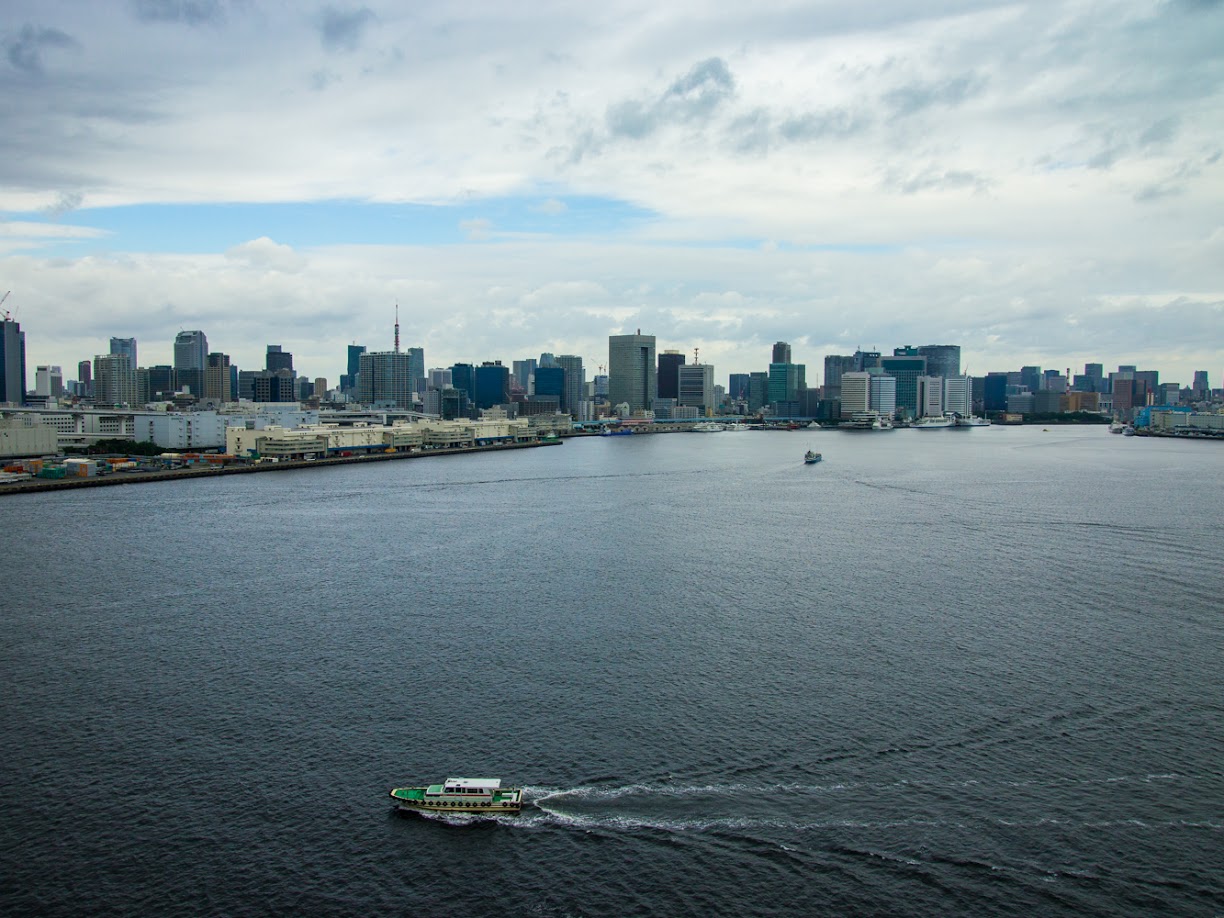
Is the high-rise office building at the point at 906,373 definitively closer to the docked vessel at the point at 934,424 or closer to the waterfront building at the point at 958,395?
the waterfront building at the point at 958,395

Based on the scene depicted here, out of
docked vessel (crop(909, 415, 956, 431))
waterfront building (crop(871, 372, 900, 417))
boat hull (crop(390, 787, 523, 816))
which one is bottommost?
boat hull (crop(390, 787, 523, 816))

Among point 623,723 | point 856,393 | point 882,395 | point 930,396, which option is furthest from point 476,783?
point 930,396

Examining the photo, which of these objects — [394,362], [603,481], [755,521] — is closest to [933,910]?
[755,521]

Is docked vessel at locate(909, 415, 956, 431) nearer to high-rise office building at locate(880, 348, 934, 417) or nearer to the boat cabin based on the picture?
high-rise office building at locate(880, 348, 934, 417)

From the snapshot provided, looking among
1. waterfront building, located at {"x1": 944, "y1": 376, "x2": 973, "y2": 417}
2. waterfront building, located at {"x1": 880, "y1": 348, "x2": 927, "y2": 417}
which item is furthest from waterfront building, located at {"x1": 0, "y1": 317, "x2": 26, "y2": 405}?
waterfront building, located at {"x1": 944, "y1": 376, "x2": 973, "y2": 417}

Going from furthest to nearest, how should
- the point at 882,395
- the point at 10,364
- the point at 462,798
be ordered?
the point at 882,395 < the point at 10,364 < the point at 462,798

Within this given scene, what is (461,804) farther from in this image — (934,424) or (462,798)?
(934,424)

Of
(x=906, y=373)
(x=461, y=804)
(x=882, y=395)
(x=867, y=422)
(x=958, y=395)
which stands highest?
(x=906, y=373)
